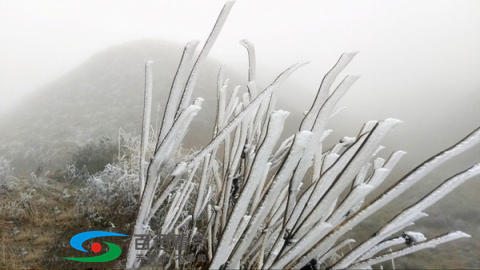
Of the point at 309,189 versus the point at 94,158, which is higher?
the point at 309,189

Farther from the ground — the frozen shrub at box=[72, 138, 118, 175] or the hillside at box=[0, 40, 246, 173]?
the frozen shrub at box=[72, 138, 118, 175]

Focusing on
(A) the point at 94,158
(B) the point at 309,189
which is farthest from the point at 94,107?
(B) the point at 309,189

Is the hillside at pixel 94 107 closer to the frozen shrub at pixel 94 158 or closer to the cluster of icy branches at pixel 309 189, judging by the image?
the frozen shrub at pixel 94 158

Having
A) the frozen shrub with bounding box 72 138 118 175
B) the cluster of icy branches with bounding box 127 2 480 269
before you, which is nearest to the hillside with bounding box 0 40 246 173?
the frozen shrub with bounding box 72 138 118 175

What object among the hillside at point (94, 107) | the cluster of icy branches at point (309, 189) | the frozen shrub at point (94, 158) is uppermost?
the cluster of icy branches at point (309, 189)

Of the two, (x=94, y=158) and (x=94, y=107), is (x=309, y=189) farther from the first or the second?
(x=94, y=107)

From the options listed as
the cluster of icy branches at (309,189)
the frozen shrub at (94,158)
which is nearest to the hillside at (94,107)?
the frozen shrub at (94,158)

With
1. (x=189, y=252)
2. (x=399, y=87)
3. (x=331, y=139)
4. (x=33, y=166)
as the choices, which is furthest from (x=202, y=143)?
(x=399, y=87)

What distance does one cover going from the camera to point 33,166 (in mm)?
12883

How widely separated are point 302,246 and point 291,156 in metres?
0.23

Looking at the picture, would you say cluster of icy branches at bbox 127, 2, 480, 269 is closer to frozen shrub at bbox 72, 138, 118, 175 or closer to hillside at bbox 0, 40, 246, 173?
frozen shrub at bbox 72, 138, 118, 175

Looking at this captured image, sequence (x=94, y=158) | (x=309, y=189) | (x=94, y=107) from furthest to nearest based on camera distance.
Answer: (x=94, y=107) → (x=94, y=158) → (x=309, y=189)

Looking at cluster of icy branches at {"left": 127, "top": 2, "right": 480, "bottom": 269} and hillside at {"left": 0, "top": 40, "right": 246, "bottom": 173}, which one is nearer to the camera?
cluster of icy branches at {"left": 127, "top": 2, "right": 480, "bottom": 269}

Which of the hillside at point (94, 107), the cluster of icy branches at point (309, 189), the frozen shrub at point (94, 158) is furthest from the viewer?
the hillside at point (94, 107)
